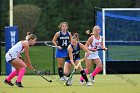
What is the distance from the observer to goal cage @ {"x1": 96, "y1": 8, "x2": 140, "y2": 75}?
2672cm

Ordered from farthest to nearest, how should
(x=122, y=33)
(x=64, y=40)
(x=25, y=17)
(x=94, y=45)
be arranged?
(x=25, y=17)
(x=122, y=33)
(x=64, y=40)
(x=94, y=45)

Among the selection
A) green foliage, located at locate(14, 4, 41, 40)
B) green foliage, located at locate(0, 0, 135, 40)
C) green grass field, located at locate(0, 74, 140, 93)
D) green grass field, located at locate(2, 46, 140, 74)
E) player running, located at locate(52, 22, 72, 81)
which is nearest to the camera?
green grass field, located at locate(0, 74, 140, 93)

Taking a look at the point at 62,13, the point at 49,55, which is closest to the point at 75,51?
the point at 49,55

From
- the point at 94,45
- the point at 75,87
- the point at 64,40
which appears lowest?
the point at 75,87

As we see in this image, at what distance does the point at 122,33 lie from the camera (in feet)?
88.2

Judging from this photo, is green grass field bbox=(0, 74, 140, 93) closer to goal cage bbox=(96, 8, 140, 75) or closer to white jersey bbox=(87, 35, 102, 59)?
white jersey bbox=(87, 35, 102, 59)

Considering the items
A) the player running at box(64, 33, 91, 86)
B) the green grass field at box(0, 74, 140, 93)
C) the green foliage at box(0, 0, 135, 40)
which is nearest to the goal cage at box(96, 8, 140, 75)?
the green grass field at box(0, 74, 140, 93)

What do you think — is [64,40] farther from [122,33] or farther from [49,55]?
[49,55]

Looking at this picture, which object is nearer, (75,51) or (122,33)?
(75,51)

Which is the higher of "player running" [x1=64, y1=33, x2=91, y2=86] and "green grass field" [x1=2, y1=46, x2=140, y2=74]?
"player running" [x1=64, y1=33, x2=91, y2=86]

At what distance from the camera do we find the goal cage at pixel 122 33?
26.7 m

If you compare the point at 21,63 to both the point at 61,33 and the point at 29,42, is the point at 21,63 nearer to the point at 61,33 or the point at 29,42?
the point at 29,42

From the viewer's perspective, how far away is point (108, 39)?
26.8m

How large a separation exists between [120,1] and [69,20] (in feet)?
11.8
